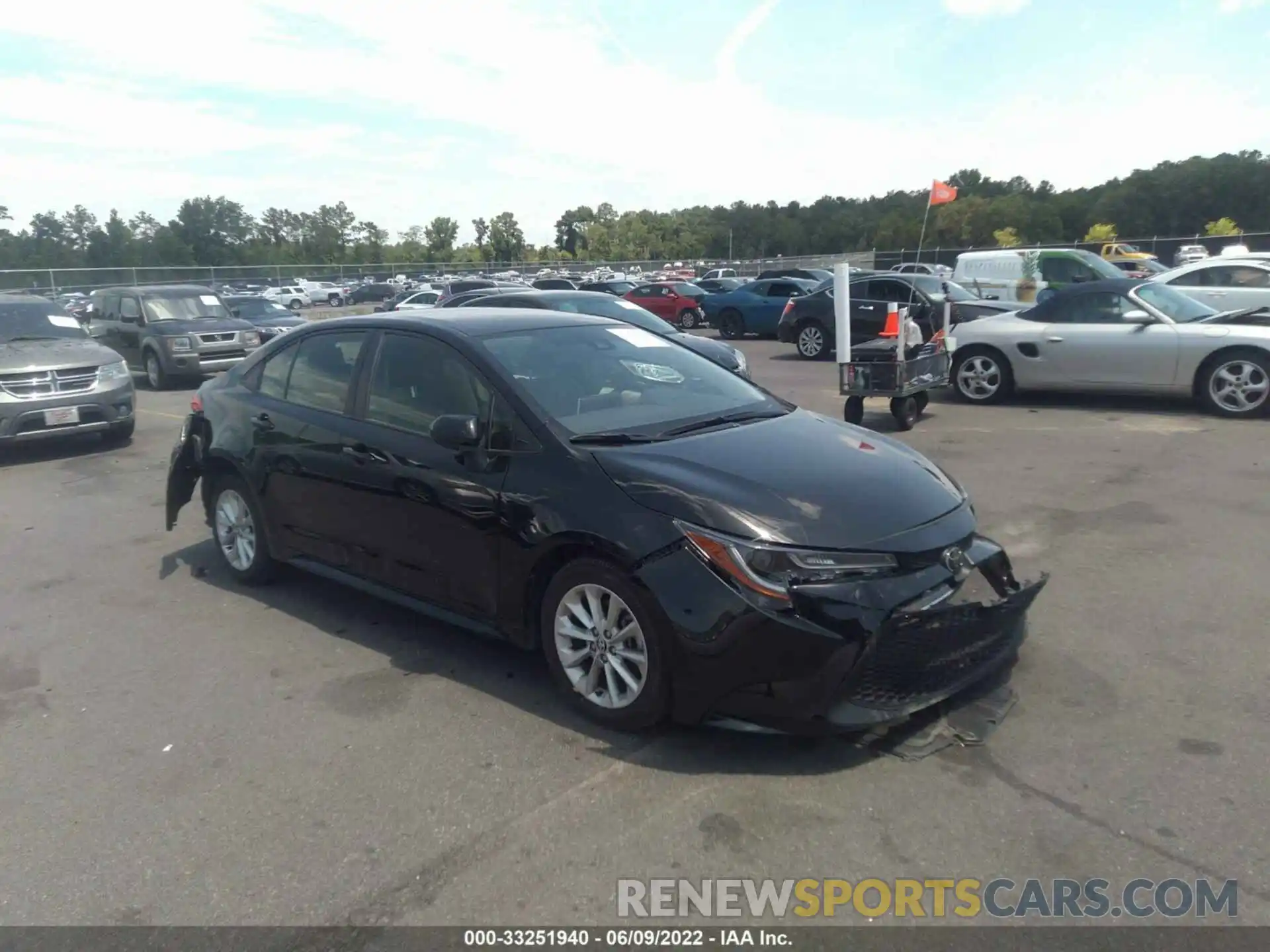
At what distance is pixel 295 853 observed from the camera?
340 centimetres

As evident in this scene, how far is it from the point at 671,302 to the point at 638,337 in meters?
23.4

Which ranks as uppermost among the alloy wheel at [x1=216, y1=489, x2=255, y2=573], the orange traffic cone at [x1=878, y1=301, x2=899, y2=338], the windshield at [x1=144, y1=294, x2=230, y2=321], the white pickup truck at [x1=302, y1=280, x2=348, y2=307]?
the orange traffic cone at [x1=878, y1=301, x2=899, y2=338]

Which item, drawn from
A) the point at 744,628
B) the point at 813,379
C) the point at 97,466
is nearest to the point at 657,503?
the point at 744,628

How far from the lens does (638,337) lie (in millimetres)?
5633

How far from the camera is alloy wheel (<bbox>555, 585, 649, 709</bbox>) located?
3977 millimetres

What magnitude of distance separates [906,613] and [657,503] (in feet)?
3.34

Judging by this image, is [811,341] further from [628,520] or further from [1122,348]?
[628,520]

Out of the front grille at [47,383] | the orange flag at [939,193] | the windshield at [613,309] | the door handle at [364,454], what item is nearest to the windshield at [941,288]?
the orange flag at [939,193]

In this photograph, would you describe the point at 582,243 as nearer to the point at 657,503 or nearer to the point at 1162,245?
the point at 1162,245

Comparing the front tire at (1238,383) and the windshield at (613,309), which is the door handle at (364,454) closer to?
the windshield at (613,309)

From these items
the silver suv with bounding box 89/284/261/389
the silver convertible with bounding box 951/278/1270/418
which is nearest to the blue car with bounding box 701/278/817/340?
the silver suv with bounding box 89/284/261/389

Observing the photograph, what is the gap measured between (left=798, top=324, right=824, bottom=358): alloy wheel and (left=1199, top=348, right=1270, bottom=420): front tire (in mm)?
9118

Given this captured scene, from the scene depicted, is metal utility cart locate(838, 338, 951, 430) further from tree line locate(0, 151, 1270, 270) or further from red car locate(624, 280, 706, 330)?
tree line locate(0, 151, 1270, 270)

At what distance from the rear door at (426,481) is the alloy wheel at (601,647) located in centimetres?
46
